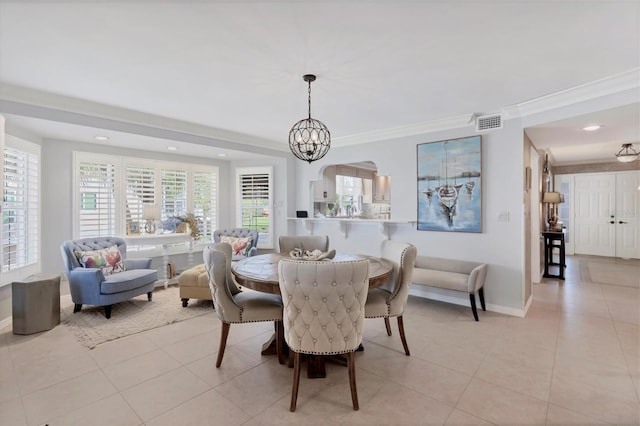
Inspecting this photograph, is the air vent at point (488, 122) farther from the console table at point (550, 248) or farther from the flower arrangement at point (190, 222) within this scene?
the flower arrangement at point (190, 222)

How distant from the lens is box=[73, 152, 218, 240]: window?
4898mm

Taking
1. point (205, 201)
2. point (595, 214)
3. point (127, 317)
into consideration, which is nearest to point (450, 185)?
point (127, 317)

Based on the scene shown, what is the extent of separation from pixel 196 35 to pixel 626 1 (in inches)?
107

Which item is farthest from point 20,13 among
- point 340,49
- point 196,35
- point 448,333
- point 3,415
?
point 448,333

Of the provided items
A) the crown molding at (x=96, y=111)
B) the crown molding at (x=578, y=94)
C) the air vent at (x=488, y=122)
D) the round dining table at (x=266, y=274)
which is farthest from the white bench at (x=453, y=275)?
the crown molding at (x=96, y=111)

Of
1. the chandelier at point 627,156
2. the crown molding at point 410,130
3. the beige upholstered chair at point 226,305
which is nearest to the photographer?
the beige upholstered chair at point 226,305

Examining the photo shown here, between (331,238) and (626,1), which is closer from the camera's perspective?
(626,1)

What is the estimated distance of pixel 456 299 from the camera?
172 inches

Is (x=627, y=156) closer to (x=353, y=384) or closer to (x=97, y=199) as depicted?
(x=353, y=384)

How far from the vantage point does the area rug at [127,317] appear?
129 inches

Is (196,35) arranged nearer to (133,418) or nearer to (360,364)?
(133,418)

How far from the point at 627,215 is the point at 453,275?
687 cm

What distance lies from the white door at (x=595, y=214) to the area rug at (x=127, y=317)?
9324 millimetres

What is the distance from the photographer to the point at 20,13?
6.34 ft
